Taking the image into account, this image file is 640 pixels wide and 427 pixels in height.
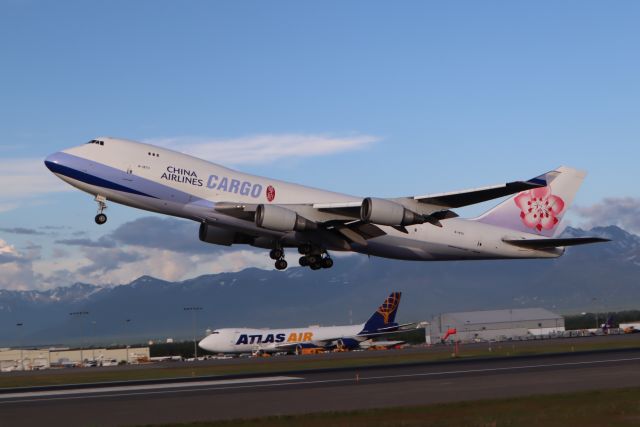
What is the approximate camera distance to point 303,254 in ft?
174

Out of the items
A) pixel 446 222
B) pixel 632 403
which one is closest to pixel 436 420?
pixel 632 403

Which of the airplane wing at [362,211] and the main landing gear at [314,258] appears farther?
the main landing gear at [314,258]

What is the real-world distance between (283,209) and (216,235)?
23.1ft

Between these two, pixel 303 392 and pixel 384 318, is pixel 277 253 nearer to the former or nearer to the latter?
pixel 303 392

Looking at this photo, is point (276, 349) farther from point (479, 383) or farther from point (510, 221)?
point (479, 383)

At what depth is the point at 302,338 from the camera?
104438 mm

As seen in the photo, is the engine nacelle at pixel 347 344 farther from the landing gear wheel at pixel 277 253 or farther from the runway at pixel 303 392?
the runway at pixel 303 392

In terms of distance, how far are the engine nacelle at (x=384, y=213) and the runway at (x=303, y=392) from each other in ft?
25.2

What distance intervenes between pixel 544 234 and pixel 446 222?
6.97 metres

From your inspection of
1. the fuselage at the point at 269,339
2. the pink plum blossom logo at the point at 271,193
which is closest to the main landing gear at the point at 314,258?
the pink plum blossom logo at the point at 271,193

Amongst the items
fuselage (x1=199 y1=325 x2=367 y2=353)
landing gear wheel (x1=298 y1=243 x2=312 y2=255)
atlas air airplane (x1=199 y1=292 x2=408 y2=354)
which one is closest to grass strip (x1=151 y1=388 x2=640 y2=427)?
landing gear wheel (x1=298 y1=243 x2=312 y2=255)

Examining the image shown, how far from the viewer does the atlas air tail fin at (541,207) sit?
5781 cm

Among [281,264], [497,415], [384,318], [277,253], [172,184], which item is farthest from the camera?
[384,318]

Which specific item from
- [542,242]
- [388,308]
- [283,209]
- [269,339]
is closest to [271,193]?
[283,209]
